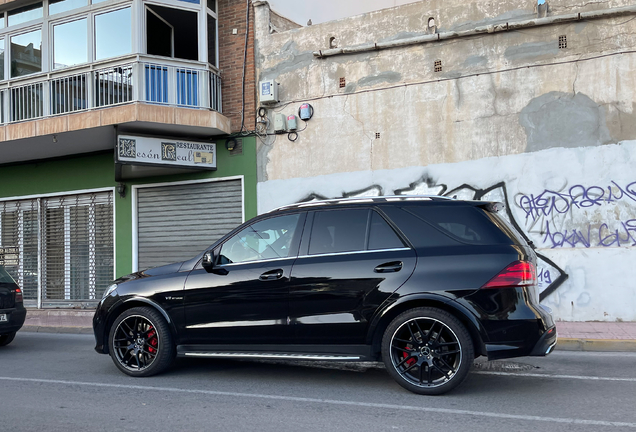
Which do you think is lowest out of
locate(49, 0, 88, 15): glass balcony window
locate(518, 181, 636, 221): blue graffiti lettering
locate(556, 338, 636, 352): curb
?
locate(556, 338, 636, 352): curb

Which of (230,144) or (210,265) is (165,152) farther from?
(210,265)

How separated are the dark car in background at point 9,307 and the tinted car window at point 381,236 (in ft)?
19.6

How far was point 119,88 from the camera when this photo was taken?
41.7 feet

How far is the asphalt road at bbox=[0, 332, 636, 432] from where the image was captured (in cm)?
462

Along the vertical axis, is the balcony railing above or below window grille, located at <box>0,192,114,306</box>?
above

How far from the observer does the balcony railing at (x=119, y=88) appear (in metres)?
12.6

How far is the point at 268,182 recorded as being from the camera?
13.1 meters

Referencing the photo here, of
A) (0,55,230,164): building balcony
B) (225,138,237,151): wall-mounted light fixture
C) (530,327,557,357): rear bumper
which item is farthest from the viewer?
(225,138,237,151): wall-mounted light fixture

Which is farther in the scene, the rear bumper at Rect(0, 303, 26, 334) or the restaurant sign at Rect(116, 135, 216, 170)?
the restaurant sign at Rect(116, 135, 216, 170)

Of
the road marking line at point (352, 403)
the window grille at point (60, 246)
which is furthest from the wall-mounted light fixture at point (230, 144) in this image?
the road marking line at point (352, 403)

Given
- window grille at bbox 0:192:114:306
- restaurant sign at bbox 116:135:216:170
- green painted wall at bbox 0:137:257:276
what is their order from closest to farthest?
restaurant sign at bbox 116:135:216:170, green painted wall at bbox 0:137:257:276, window grille at bbox 0:192:114:306

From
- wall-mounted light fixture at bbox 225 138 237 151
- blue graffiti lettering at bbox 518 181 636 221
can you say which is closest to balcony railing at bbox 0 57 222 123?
wall-mounted light fixture at bbox 225 138 237 151

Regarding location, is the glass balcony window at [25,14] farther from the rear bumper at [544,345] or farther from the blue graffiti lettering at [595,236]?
the rear bumper at [544,345]

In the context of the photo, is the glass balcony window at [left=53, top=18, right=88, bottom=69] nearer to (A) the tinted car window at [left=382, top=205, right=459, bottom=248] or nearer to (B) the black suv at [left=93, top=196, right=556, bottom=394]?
(B) the black suv at [left=93, top=196, right=556, bottom=394]
